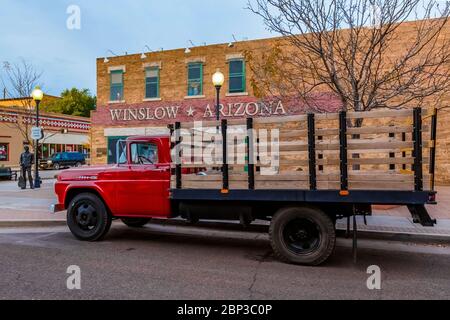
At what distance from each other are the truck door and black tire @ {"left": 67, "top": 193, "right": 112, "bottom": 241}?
39cm

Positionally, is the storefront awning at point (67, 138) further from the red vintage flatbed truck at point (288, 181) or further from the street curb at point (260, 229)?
the red vintage flatbed truck at point (288, 181)

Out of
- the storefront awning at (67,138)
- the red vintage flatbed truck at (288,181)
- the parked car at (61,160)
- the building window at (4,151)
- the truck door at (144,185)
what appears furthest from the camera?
the storefront awning at (67,138)

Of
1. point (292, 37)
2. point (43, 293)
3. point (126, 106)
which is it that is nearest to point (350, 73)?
point (292, 37)

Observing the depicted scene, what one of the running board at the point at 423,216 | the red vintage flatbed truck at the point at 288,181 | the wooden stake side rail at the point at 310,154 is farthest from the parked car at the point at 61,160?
the running board at the point at 423,216

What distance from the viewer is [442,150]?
16.4 meters

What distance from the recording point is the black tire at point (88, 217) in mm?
7359

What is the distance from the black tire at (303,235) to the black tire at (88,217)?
3.36 meters

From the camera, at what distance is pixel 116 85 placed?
2192cm

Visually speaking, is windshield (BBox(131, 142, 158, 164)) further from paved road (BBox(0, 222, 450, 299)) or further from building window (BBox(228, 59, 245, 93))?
building window (BBox(228, 59, 245, 93))

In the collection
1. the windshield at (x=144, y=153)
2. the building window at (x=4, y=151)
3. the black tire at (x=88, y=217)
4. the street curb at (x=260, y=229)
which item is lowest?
the street curb at (x=260, y=229)

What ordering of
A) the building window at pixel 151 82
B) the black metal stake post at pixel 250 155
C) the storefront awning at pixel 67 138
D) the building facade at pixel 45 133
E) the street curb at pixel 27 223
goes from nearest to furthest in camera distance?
the black metal stake post at pixel 250 155 < the street curb at pixel 27 223 < the building window at pixel 151 82 < the building facade at pixel 45 133 < the storefront awning at pixel 67 138

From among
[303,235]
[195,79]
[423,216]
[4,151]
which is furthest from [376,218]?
[4,151]

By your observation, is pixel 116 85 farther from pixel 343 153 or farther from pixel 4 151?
pixel 4 151

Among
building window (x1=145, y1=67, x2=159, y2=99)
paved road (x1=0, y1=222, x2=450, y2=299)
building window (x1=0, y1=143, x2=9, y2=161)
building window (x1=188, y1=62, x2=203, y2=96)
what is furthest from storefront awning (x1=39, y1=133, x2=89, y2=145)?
paved road (x1=0, y1=222, x2=450, y2=299)
